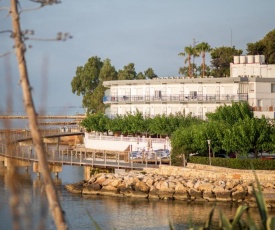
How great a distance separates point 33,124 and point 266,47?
96.3 meters

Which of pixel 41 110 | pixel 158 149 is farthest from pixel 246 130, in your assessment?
pixel 41 110

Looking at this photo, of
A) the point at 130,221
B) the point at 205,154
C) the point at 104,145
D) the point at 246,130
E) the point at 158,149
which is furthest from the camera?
the point at 104,145

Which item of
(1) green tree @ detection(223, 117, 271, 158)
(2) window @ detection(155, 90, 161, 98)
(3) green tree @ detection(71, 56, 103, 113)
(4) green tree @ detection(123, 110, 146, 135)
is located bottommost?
(1) green tree @ detection(223, 117, 271, 158)

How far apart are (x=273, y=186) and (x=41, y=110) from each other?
37884mm

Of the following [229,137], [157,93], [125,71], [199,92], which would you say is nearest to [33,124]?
[229,137]

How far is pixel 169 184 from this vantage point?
153 feet

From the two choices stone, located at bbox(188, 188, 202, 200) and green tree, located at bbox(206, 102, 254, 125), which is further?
green tree, located at bbox(206, 102, 254, 125)

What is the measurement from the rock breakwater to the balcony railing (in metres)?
23.6

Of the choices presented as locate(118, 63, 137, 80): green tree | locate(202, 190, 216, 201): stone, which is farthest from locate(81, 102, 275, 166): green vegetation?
locate(118, 63, 137, 80): green tree

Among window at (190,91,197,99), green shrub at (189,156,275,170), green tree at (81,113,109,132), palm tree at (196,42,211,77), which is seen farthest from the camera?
palm tree at (196,42,211,77)

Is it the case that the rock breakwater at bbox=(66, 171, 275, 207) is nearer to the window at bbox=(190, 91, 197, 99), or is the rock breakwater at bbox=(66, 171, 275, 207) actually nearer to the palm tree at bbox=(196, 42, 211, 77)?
the window at bbox=(190, 91, 197, 99)

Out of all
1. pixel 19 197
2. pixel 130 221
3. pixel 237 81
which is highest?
pixel 237 81

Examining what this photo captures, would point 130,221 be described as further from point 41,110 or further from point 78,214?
point 41,110

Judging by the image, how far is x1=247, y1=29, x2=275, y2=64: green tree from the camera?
100 m
